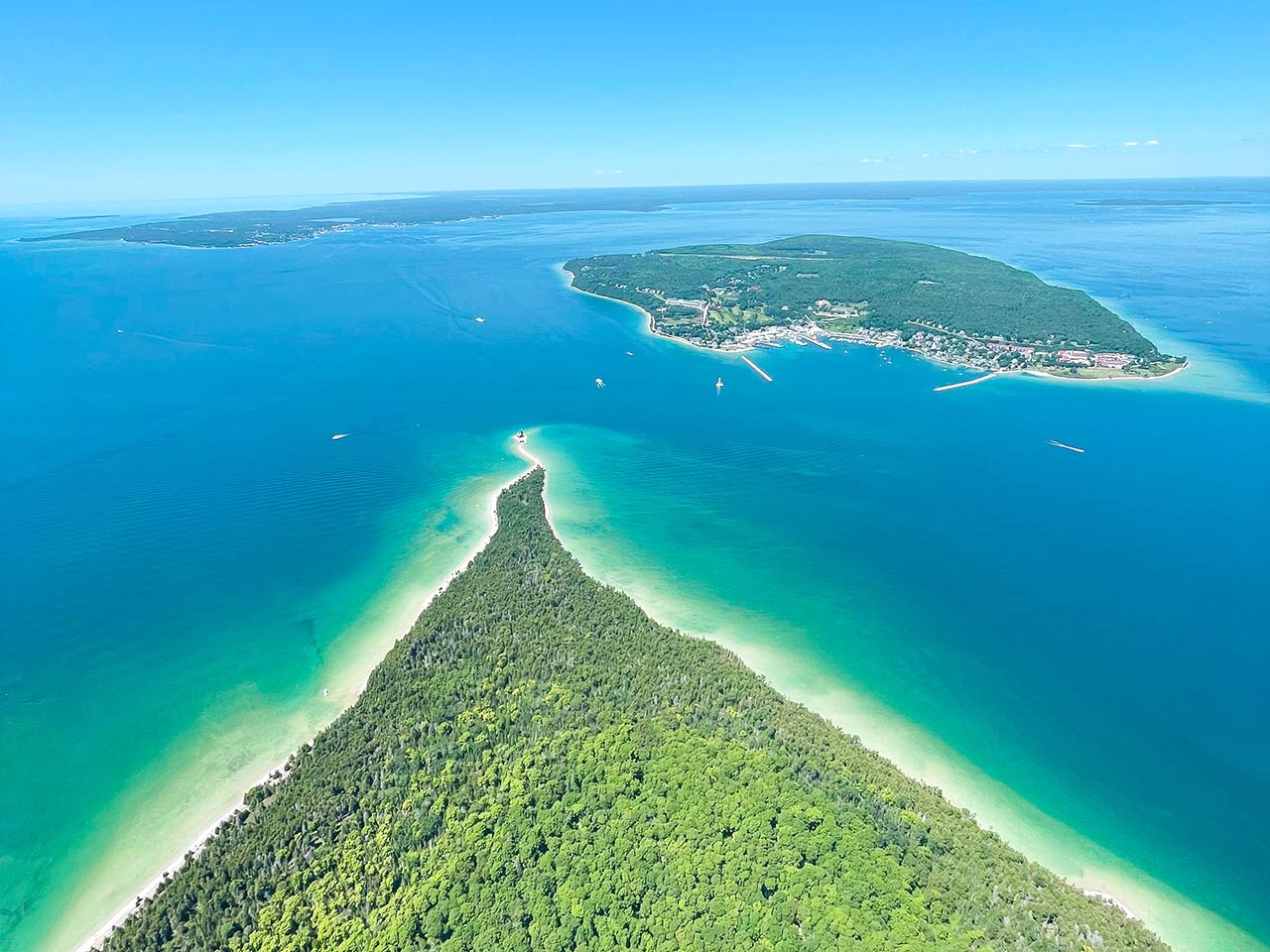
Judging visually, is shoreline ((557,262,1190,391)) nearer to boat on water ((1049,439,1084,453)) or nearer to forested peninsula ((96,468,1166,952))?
boat on water ((1049,439,1084,453))

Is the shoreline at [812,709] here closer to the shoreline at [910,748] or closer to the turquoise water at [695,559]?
the shoreline at [910,748]

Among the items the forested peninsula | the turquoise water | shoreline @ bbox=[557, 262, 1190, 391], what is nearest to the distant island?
shoreline @ bbox=[557, 262, 1190, 391]

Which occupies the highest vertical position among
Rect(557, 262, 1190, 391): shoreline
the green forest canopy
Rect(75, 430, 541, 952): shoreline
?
the green forest canopy

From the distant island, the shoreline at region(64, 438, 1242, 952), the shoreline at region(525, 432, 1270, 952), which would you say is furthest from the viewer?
the distant island

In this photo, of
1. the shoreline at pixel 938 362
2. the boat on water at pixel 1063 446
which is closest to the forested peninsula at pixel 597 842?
the boat on water at pixel 1063 446

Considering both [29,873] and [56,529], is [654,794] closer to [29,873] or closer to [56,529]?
[29,873]

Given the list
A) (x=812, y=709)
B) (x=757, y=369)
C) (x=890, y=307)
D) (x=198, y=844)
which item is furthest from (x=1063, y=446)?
(x=198, y=844)
